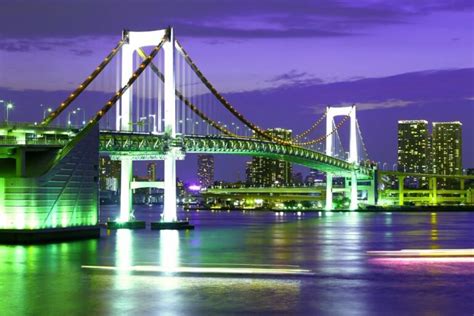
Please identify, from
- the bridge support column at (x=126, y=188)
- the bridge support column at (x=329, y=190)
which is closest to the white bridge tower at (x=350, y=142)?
the bridge support column at (x=329, y=190)

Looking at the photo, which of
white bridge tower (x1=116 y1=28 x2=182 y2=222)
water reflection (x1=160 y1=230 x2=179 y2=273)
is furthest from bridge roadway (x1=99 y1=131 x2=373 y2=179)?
water reflection (x1=160 y1=230 x2=179 y2=273)

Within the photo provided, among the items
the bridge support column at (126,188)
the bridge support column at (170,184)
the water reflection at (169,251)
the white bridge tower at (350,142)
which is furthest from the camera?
the white bridge tower at (350,142)

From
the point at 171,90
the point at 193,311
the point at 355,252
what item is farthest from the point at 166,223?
the point at 193,311

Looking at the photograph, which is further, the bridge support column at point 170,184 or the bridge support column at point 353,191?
the bridge support column at point 353,191

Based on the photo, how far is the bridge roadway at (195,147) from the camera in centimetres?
5209

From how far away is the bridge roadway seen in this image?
171 ft

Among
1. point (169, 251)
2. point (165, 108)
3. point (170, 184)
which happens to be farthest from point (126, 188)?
point (169, 251)

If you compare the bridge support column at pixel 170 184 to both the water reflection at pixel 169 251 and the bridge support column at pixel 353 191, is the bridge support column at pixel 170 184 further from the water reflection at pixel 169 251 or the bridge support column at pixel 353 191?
the bridge support column at pixel 353 191

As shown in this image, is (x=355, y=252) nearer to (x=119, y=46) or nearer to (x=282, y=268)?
(x=282, y=268)

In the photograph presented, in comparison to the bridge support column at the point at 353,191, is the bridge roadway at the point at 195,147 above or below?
above

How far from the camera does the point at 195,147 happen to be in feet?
195

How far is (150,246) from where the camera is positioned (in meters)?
38.6

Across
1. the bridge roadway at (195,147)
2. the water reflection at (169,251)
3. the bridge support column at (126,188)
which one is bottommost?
the water reflection at (169,251)

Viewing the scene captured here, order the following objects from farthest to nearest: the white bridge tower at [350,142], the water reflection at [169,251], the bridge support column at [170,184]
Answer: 1. the white bridge tower at [350,142]
2. the bridge support column at [170,184]
3. the water reflection at [169,251]
